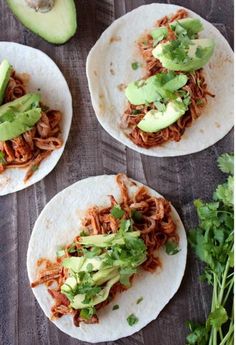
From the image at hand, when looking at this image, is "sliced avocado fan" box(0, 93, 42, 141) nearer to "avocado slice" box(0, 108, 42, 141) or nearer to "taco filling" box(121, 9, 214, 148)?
"avocado slice" box(0, 108, 42, 141)

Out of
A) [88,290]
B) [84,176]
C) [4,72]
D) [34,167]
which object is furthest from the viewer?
[84,176]

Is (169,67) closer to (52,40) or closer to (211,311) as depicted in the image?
(52,40)

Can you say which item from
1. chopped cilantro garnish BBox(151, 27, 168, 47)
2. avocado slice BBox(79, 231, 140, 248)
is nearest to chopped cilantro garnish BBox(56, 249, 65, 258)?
avocado slice BBox(79, 231, 140, 248)

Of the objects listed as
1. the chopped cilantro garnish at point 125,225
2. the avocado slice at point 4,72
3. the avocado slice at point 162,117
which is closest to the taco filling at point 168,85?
the avocado slice at point 162,117

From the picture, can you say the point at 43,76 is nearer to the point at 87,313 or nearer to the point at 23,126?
the point at 23,126

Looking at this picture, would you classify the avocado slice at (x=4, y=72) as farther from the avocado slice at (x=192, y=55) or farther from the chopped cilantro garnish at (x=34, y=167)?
the avocado slice at (x=192, y=55)

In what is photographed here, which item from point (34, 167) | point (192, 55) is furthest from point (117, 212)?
point (192, 55)
